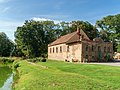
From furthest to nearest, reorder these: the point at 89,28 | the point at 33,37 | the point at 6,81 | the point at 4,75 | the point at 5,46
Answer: the point at 5,46
the point at 89,28
the point at 33,37
the point at 4,75
the point at 6,81

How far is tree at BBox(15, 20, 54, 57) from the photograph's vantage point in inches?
3396

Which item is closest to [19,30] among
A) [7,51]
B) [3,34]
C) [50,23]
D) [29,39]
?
[29,39]

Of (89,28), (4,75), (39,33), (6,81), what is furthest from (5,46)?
(6,81)

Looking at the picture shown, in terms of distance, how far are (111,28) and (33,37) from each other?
27552mm

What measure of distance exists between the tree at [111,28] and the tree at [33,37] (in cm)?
1878

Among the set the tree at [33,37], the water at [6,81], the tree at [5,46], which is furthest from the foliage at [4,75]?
the tree at [5,46]

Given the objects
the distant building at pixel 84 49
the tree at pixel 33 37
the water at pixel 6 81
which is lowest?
the water at pixel 6 81

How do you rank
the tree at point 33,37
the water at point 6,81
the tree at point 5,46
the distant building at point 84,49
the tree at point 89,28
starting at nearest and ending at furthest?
1. the water at point 6,81
2. the distant building at point 84,49
3. the tree at point 33,37
4. the tree at point 89,28
5. the tree at point 5,46

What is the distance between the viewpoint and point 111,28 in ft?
294

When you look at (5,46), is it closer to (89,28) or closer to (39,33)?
(39,33)

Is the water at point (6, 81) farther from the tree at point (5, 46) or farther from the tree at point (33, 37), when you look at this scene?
the tree at point (5, 46)

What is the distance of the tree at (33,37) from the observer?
8625 cm

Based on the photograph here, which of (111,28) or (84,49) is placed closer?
(84,49)

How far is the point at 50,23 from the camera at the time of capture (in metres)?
96.2
